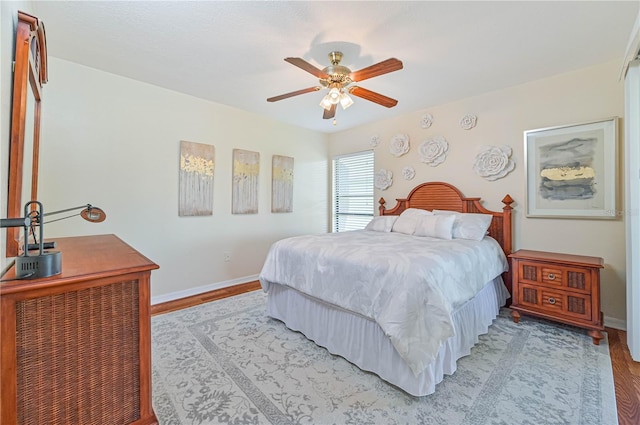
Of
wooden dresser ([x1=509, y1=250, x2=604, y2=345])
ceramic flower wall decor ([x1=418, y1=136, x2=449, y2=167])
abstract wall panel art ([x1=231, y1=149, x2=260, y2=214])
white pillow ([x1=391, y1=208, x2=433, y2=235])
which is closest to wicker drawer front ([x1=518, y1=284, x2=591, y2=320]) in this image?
wooden dresser ([x1=509, y1=250, x2=604, y2=345])

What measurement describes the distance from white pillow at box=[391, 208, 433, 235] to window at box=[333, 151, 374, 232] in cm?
120

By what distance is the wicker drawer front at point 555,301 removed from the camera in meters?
2.30

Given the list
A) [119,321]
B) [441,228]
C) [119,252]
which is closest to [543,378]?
[441,228]

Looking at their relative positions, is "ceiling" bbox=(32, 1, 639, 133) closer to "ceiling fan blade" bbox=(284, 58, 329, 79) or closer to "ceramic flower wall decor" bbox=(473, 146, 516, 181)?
"ceiling fan blade" bbox=(284, 58, 329, 79)

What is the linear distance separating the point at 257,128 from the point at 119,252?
3.14 metres

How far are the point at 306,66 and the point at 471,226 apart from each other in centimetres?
236

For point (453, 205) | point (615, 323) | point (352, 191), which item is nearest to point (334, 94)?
point (453, 205)

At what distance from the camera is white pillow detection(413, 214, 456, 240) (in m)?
2.92

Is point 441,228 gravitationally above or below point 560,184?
below

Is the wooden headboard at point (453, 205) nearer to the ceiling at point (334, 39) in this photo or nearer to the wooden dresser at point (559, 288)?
the wooden dresser at point (559, 288)

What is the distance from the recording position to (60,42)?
2275mm

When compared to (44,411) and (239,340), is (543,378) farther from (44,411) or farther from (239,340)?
(44,411)

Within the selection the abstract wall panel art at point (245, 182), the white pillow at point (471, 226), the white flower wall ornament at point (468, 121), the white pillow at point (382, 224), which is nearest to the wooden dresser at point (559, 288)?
the white pillow at point (471, 226)

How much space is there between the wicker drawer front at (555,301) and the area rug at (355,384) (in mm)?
202
